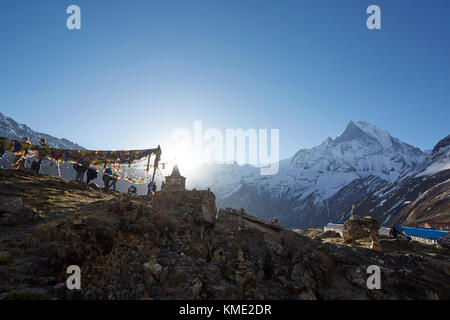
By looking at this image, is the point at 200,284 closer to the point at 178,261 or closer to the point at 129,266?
the point at 178,261

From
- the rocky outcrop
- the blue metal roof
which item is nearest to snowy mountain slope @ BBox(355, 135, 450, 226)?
the blue metal roof

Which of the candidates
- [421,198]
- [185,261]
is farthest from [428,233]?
[421,198]

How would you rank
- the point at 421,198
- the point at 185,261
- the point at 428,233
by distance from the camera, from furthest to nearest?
the point at 421,198 < the point at 428,233 < the point at 185,261

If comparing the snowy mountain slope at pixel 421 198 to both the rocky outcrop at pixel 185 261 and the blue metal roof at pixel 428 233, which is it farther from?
the rocky outcrop at pixel 185 261

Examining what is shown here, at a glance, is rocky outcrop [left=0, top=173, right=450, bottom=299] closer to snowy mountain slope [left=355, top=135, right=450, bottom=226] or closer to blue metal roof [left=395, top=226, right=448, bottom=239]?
blue metal roof [left=395, top=226, right=448, bottom=239]

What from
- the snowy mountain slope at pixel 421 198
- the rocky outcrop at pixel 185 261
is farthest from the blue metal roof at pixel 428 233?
the snowy mountain slope at pixel 421 198

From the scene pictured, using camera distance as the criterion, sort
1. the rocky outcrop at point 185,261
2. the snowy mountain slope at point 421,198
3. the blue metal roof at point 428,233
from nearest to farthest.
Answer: the rocky outcrop at point 185,261 < the blue metal roof at point 428,233 < the snowy mountain slope at point 421,198

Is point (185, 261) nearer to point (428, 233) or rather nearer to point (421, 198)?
point (428, 233)

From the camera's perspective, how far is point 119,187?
172 m

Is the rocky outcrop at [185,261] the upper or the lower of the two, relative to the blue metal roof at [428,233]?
upper

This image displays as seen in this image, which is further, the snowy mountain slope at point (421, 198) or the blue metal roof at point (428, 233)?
the snowy mountain slope at point (421, 198)

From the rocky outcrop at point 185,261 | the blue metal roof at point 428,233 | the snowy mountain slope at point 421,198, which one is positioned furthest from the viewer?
the snowy mountain slope at point 421,198
